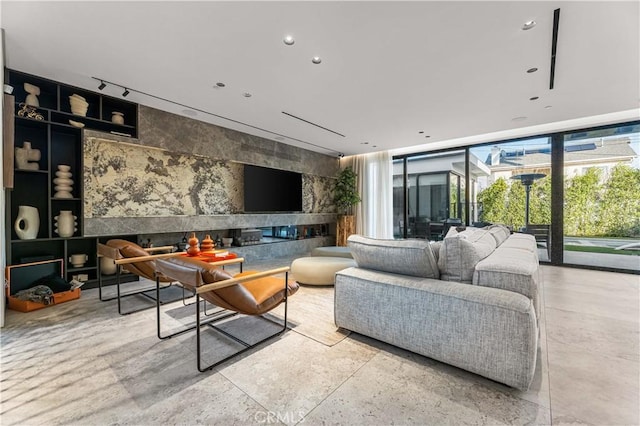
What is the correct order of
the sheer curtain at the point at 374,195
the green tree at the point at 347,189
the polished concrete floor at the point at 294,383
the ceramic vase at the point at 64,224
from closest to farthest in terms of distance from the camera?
the polished concrete floor at the point at 294,383
the ceramic vase at the point at 64,224
the sheer curtain at the point at 374,195
the green tree at the point at 347,189

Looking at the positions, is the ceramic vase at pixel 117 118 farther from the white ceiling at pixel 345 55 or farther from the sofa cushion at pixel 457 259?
the sofa cushion at pixel 457 259

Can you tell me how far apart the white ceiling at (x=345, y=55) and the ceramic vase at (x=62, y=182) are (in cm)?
105

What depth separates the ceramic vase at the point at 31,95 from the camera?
2984 mm

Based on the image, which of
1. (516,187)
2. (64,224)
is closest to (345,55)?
(64,224)

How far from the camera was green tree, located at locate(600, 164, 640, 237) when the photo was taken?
4.35 meters

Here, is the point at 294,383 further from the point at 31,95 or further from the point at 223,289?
the point at 31,95

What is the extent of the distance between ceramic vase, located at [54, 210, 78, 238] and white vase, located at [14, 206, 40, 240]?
0.18 meters

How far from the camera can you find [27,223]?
9.84 ft

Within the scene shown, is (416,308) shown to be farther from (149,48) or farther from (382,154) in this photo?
(382,154)

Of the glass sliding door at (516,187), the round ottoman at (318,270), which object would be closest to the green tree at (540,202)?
the glass sliding door at (516,187)

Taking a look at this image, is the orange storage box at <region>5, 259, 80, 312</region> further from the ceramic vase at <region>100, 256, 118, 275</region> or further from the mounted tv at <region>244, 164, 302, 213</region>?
the mounted tv at <region>244, 164, 302, 213</region>

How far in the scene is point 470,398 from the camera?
4.80 feet

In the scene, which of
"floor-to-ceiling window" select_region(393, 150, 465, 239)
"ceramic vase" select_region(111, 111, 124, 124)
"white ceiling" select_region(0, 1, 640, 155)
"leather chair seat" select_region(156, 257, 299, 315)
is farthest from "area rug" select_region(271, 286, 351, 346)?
"floor-to-ceiling window" select_region(393, 150, 465, 239)

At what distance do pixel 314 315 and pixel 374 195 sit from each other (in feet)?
16.2
